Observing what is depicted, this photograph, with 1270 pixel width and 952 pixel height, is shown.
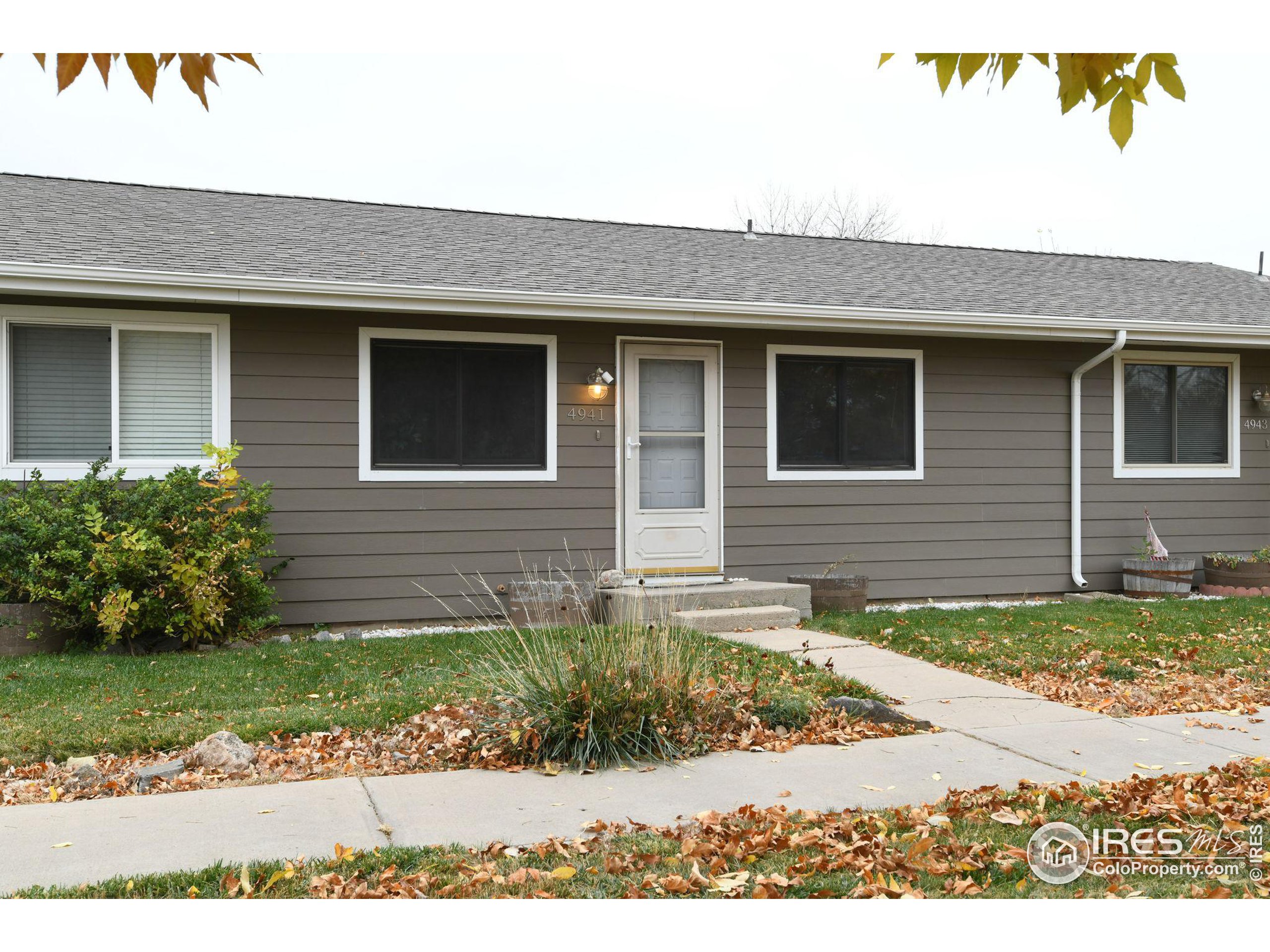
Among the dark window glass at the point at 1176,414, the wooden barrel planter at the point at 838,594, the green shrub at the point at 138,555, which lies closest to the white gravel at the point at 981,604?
the wooden barrel planter at the point at 838,594

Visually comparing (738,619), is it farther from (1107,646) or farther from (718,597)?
(1107,646)

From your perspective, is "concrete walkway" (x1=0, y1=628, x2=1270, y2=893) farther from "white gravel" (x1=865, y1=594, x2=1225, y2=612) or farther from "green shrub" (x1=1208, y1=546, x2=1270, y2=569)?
"green shrub" (x1=1208, y1=546, x2=1270, y2=569)

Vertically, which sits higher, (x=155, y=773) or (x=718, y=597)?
(x=718, y=597)

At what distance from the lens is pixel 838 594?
27.7ft

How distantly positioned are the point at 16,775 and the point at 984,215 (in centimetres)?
3143

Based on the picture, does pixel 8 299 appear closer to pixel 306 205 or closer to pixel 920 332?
pixel 306 205

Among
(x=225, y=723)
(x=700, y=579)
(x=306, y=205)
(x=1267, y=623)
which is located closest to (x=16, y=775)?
(x=225, y=723)

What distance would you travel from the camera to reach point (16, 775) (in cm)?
426

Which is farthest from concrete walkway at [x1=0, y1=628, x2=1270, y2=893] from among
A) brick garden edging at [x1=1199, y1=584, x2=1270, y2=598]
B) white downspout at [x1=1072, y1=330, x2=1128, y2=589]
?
brick garden edging at [x1=1199, y1=584, x2=1270, y2=598]

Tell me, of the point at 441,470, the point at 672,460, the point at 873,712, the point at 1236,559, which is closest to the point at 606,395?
the point at 672,460

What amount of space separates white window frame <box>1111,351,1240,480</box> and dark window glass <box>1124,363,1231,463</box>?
4 centimetres

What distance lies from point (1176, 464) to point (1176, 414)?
19.5 inches

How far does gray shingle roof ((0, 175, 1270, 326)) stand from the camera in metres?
7.82
